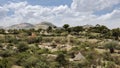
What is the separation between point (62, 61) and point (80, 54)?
5.47 m

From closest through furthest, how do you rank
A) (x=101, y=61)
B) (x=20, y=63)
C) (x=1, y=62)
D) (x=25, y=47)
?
(x=1, y=62) < (x=20, y=63) < (x=101, y=61) < (x=25, y=47)

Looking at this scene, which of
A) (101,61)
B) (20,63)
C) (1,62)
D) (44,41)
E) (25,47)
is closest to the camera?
(1,62)

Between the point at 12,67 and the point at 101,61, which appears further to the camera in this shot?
the point at 101,61

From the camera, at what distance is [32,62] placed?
37.0 metres

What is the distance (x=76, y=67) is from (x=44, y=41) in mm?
34734

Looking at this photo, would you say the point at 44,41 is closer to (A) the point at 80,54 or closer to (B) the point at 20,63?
(A) the point at 80,54

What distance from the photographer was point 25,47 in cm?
5250

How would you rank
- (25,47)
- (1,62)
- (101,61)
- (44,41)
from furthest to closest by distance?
1. (44,41)
2. (25,47)
3. (101,61)
4. (1,62)

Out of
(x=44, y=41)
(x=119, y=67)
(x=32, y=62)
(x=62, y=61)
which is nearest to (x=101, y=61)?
(x=119, y=67)

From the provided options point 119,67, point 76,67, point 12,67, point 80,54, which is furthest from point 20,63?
point 119,67

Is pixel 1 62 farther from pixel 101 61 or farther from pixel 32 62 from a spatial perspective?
pixel 101 61

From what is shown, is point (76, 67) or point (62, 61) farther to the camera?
point (62, 61)

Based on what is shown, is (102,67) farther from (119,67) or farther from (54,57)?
(54,57)

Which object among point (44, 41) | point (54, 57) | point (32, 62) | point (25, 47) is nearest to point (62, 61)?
point (54, 57)
